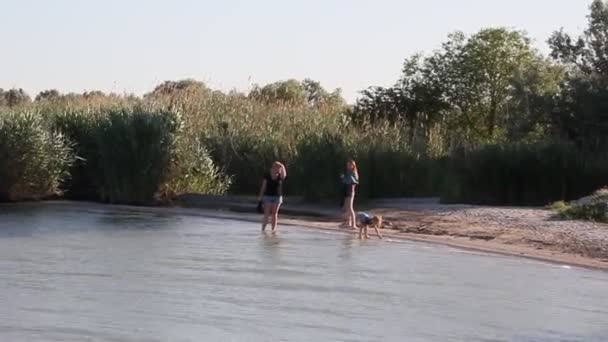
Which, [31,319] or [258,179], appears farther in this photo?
[258,179]

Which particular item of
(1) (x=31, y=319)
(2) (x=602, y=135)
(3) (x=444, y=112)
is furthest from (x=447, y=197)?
(1) (x=31, y=319)

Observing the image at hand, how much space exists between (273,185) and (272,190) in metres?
0.17

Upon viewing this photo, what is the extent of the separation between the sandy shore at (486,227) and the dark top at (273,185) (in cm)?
248

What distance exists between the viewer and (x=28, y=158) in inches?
1479

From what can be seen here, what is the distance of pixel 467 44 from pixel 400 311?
3199cm

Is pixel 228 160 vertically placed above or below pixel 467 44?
below

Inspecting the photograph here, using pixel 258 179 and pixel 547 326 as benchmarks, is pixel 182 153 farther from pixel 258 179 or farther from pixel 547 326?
pixel 547 326

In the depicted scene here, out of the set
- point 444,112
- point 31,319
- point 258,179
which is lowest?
point 31,319

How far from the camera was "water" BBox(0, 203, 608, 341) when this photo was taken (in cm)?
1598

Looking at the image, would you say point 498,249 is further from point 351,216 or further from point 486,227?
point 351,216

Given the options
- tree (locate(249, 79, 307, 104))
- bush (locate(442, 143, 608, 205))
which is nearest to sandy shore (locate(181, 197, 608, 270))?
bush (locate(442, 143, 608, 205))

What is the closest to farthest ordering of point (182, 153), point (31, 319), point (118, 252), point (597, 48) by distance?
point (31, 319), point (118, 252), point (182, 153), point (597, 48)

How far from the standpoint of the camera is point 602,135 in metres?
36.9

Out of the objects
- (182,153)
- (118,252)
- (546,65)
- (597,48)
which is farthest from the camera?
(546,65)
